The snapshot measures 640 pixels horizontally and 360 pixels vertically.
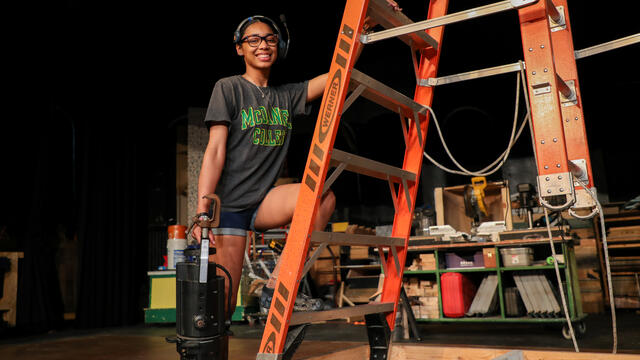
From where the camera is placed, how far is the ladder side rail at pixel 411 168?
2016mm

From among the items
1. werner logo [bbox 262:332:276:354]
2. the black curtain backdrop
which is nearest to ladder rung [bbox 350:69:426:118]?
werner logo [bbox 262:332:276:354]

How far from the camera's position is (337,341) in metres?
4.00

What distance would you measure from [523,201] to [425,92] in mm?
2998

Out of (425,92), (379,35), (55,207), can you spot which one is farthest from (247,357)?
(55,207)

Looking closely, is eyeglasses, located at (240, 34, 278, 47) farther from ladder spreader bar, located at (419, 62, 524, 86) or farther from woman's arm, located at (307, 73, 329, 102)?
ladder spreader bar, located at (419, 62, 524, 86)

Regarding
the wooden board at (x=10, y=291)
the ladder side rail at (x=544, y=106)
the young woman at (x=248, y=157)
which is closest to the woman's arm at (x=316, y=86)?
the young woman at (x=248, y=157)

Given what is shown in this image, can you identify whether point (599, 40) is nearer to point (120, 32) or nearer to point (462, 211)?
point (462, 211)

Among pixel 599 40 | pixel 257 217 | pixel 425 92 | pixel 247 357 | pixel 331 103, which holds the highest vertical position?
pixel 599 40

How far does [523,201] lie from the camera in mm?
4676

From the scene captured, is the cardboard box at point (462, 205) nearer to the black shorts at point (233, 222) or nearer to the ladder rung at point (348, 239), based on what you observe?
the ladder rung at point (348, 239)

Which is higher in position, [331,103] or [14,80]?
[14,80]

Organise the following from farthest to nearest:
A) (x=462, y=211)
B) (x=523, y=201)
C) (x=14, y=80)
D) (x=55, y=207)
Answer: (x=55, y=207)
(x=14, y=80)
(x=462, y=211)
(x=523, y=201)

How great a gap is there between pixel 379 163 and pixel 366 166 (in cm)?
5

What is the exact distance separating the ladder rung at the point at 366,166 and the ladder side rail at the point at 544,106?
509 millimetres
